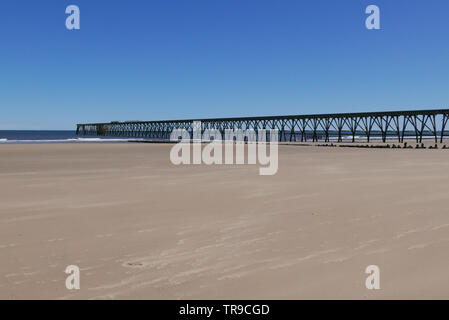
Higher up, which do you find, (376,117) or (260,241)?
(376,117)

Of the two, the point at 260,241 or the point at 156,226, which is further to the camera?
the point at 156,226

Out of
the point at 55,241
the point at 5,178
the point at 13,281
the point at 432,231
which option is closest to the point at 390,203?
the point at 432,231

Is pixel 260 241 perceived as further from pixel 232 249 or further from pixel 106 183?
pixel 106 183

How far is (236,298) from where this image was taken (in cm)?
270

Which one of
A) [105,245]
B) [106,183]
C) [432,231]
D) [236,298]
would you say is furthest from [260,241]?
[106,183]

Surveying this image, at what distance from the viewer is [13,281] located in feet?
9.60

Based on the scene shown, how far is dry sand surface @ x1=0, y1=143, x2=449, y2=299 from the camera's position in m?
2.84

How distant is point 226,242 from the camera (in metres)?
3.93

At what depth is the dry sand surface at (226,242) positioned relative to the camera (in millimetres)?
2838

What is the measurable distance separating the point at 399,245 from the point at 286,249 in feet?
3.81

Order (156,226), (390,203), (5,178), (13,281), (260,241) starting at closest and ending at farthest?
1. (13,281)
2. (260,241)
3. (156,226)
4. (390,203)
5. (5,178)

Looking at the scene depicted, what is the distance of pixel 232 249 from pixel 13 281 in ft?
6.27

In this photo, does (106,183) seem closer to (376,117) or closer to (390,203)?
(390,203)
